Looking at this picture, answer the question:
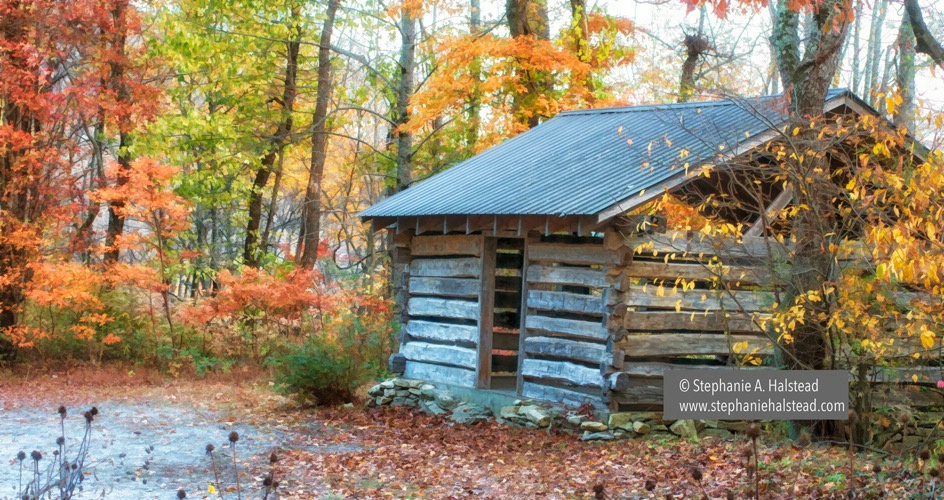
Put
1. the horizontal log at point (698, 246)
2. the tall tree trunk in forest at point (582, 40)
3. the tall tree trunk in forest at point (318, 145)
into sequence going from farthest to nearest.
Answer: the tall tree trunk in forest at point (318, 145)
the tall tree trunk in forest at point (582, 40)
the horizontal log at point (698, 246)

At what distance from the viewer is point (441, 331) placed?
43.7ft

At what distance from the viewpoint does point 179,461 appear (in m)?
9.50

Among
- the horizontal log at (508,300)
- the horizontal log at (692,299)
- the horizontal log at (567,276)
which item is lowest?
the horizontal log at (508,300)

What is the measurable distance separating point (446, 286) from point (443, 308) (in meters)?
0.31

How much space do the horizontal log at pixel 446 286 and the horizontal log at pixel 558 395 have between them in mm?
1555

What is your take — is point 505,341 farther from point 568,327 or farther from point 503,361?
point 568,327

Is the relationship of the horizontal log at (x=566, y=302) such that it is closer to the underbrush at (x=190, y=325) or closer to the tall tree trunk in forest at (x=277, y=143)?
the underbrush at (x=190, y=325)

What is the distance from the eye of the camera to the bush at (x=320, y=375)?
1276 cm

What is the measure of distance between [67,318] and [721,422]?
11.3 metres

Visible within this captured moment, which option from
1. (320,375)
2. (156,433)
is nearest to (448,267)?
(320,375)

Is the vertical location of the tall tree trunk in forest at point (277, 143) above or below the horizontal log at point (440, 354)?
above

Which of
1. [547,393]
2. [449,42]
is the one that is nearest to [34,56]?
[449,42]

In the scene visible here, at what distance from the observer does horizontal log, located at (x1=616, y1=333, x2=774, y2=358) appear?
10805 mm

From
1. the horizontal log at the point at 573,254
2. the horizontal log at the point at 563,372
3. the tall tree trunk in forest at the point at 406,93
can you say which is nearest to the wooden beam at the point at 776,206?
the horizontal log at the point at 573,254
